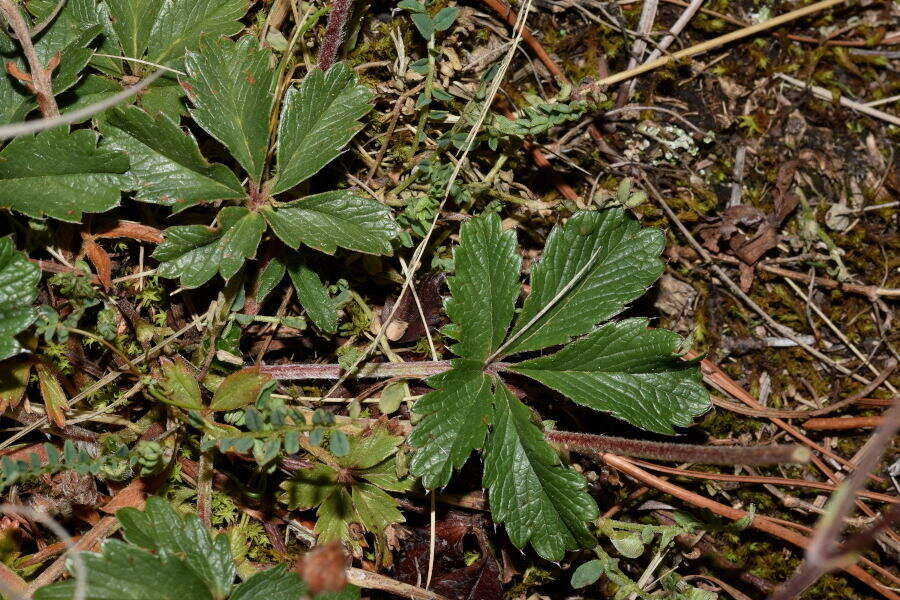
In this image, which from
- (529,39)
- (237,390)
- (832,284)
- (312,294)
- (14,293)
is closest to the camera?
(14,293)

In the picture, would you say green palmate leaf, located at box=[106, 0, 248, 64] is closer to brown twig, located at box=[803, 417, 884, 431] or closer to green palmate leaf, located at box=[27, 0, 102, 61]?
green palmate leaf, located at box=[27, 0, 102, 61]

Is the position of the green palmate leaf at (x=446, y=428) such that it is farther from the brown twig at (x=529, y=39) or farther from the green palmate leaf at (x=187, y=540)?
the brown twig at (x=529, y=39)

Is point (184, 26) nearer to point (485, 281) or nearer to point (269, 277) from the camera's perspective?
point (269, 277)

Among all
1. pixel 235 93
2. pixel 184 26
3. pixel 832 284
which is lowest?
pixel 832 284

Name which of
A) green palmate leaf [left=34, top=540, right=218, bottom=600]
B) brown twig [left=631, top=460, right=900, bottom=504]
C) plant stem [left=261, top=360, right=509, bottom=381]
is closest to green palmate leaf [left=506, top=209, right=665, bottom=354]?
plant stem [left=261, top=360, right=509, bottom=381]

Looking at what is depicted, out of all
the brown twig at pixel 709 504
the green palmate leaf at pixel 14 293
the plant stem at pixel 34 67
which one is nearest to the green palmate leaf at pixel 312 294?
the green palmate leaf at pixel 14 293

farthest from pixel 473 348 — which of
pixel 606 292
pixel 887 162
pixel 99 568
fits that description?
pixel 887 162

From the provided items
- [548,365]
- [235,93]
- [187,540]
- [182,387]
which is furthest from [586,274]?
[187,540]

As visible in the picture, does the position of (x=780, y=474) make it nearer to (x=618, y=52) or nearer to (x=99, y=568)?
(x=618, y=52)
